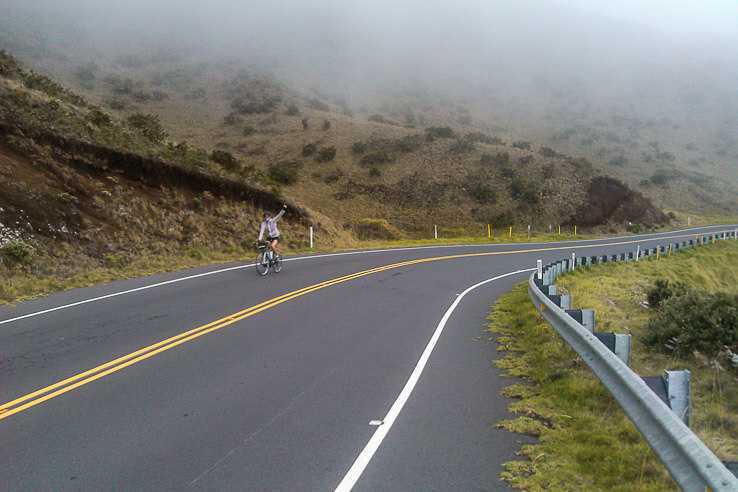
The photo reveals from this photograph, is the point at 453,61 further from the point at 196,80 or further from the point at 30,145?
the point at 30,145

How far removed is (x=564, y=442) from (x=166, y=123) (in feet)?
195

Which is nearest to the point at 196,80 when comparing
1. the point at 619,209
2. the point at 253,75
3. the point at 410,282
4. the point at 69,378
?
the point at 253,75

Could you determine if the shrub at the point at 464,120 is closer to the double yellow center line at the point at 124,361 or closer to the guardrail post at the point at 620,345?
the double yellow center line at the point at 124,361

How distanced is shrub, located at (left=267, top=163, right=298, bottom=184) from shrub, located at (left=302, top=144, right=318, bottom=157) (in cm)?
509

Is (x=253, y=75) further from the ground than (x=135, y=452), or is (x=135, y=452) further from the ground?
(x=253, y=75)

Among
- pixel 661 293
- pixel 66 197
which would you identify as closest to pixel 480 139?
pixel 661 293

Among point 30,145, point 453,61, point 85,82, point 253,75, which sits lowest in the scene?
point 30,145

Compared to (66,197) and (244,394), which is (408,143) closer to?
(66,197)

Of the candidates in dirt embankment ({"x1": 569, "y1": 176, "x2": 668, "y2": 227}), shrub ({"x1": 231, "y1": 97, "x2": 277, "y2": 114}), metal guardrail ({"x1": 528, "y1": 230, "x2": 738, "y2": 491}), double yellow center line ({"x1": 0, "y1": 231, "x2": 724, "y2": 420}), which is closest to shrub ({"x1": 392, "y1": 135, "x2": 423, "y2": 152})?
dirt embankment ({"x1": 569, "y1": 176, "x2": 668, "y2": 227})

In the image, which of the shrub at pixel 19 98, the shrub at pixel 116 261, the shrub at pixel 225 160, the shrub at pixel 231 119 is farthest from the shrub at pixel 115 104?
the shrub at pixel 116 261

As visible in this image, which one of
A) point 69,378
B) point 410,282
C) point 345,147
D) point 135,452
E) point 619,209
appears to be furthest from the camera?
point 345,147

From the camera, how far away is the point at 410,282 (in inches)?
634

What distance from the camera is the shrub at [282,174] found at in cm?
4475

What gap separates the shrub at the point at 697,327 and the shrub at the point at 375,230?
29066mm
